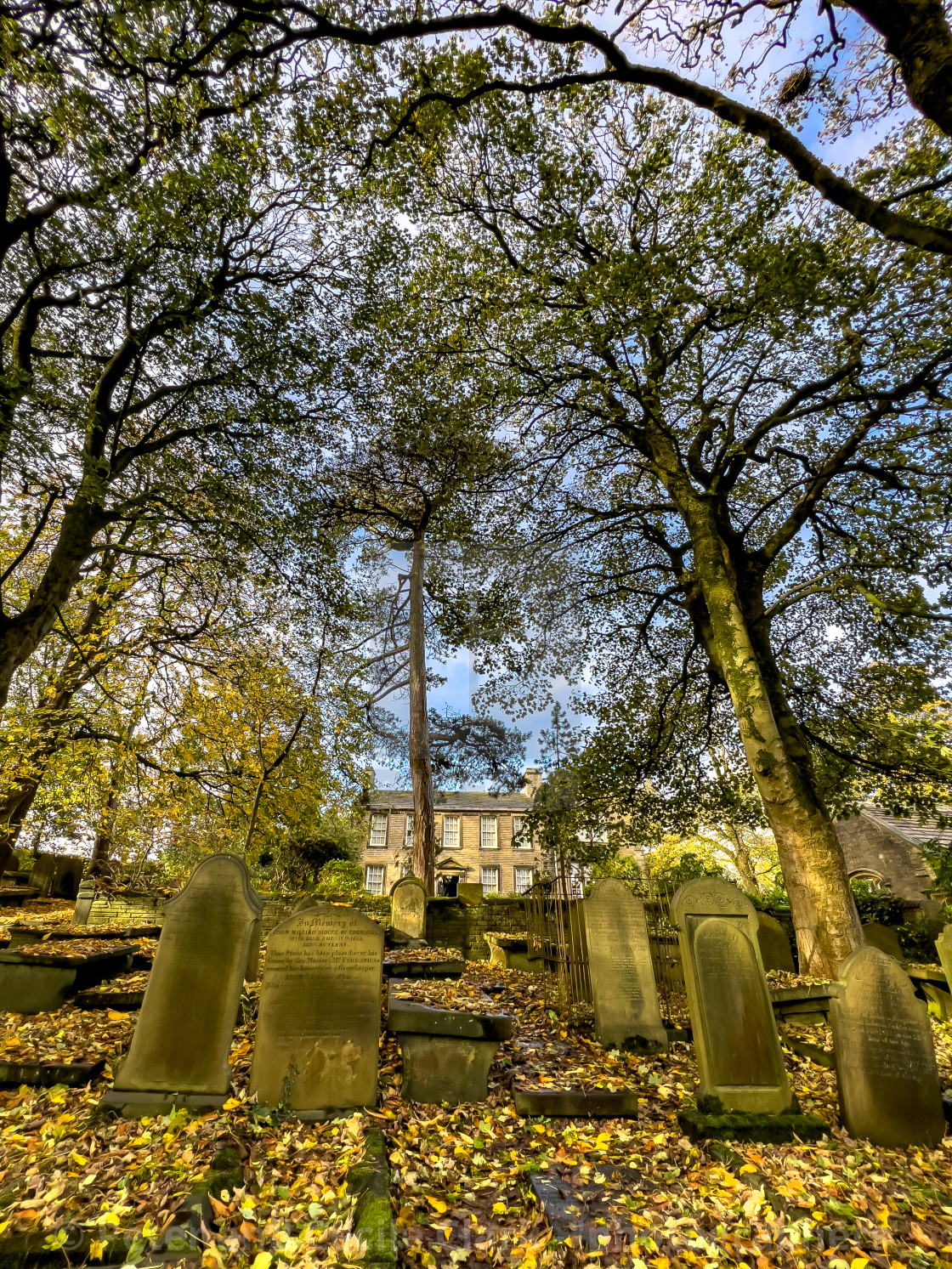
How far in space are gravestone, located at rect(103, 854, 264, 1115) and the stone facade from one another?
21367mm

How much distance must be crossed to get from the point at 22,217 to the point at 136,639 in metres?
6.27

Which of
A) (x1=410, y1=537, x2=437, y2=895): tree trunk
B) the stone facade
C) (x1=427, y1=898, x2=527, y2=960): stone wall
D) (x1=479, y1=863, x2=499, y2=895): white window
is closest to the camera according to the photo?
(x1=427, y1=898, x2=527, y2=960): stone wall

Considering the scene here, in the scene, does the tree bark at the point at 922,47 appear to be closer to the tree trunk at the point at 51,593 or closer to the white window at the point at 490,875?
the tree trunk at the point at 51,593

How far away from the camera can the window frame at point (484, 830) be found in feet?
112

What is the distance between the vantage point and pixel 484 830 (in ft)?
113

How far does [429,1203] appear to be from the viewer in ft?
10.6

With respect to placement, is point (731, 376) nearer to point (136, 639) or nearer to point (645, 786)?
point (645, 786)

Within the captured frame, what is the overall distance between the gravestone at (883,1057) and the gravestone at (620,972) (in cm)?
196

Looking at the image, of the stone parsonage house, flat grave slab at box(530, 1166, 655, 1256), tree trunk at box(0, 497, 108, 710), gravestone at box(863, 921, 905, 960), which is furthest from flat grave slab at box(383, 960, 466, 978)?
the stone parsonage house

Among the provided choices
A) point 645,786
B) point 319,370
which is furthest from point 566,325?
point 645,786

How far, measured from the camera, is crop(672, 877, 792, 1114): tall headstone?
4.51m

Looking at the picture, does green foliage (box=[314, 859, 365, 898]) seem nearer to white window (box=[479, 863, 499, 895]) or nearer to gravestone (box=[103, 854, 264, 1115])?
gravestone (box=[103, 854, 264, 1115])

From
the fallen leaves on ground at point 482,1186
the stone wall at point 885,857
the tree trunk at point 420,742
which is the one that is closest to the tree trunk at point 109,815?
the tree trunk at point 420,742

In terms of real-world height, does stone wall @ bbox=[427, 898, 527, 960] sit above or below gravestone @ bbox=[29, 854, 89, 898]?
below
